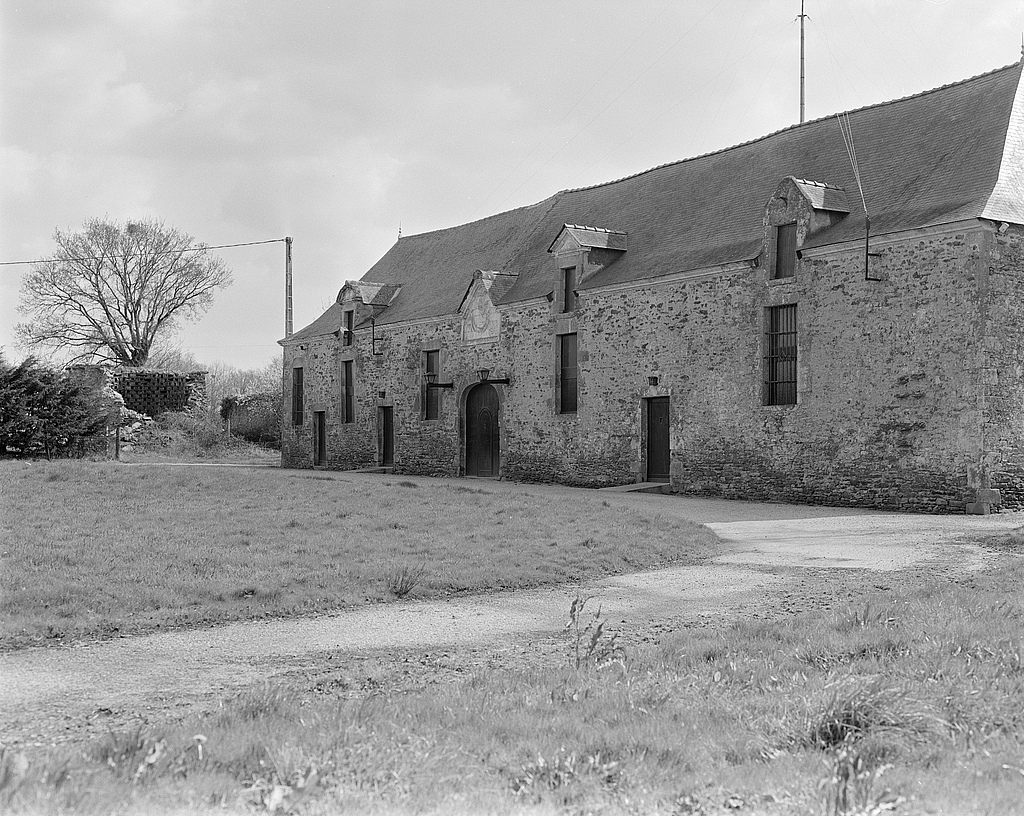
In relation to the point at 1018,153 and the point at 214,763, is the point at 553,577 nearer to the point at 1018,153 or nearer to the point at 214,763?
the point at 214,763

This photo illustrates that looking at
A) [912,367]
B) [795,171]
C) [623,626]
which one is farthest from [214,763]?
[795,171]

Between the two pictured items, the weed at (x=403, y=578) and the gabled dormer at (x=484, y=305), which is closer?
the weed at (x=403, y=578)

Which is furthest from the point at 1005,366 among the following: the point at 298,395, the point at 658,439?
the point at 298,395

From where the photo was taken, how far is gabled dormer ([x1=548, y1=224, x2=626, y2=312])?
25.8m

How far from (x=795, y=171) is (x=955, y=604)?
16.9 meters

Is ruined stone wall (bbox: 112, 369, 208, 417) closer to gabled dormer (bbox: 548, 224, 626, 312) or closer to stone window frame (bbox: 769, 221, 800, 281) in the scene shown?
gabled dormer (bbox: 548, 224, 626, 312)

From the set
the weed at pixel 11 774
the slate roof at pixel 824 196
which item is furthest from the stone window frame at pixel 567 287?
the weed at pixel 11 774

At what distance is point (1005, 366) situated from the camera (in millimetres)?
17781

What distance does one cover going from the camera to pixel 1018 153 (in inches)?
747

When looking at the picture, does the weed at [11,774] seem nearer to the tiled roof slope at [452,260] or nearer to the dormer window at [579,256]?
the dormer window at [579,256]

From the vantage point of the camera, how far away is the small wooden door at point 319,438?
35.7 meters

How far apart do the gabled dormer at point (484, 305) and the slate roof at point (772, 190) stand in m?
0.54

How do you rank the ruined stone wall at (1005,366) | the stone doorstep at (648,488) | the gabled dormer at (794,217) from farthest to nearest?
1. the stone doorstep at (648,488)
2. the gabled dormer at (794,217)
3. the ruined stone wall at (1005,366)

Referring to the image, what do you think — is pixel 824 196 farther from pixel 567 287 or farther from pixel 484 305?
pixel 484 305
